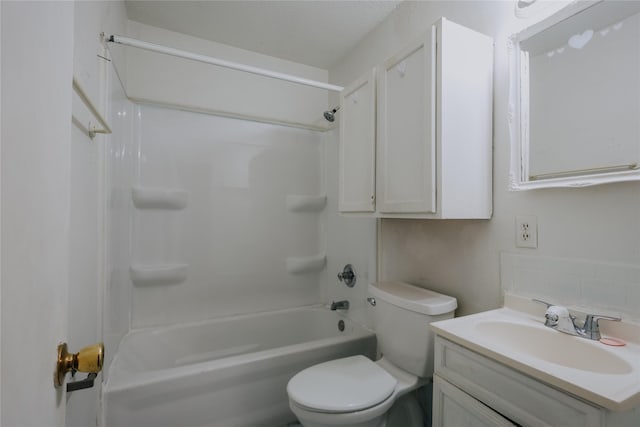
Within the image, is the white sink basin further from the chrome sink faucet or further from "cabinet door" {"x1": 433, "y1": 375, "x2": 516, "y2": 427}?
"cabinet door" {"x1": 433, "y1": 375, "x2": 516, "y2": 427}

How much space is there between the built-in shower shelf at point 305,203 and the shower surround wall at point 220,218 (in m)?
0.01

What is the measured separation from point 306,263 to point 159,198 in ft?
3.81

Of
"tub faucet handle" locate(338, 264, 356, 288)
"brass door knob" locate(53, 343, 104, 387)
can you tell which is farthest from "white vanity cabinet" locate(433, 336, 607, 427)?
"tub faucet handle" locate(338, 264, 356, 288)

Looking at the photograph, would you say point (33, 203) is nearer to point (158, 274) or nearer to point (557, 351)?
point (557, 351)

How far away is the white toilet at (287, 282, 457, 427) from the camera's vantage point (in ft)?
3.67

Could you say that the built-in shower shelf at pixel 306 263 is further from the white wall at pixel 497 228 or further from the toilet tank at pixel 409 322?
the toilet tank at pixel 409 322

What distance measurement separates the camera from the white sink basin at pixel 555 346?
83cm

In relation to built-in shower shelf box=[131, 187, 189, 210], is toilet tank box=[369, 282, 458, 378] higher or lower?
lower

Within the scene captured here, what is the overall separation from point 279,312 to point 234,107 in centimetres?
157

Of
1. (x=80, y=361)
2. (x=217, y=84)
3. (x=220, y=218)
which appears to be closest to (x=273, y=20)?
(x=217, y=84)

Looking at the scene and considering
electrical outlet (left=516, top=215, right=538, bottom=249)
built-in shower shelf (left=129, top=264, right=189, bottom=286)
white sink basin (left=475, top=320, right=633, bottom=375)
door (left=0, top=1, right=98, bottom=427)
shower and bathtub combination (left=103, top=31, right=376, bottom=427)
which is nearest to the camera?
door (left=0, top=1, right=98, bottom=427)

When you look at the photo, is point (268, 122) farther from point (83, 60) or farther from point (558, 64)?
point (558, 64)

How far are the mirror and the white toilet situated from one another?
66 cm

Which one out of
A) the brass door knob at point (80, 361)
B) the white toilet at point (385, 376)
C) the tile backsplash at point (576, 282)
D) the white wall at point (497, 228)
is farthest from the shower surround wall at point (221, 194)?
the brass door knob at point (80, 361)
